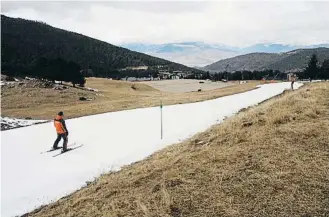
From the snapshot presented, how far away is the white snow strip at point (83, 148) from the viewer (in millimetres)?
12992

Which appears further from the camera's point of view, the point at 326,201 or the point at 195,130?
the point at 195,130

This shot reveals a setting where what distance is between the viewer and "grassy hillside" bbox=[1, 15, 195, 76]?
127188 mm

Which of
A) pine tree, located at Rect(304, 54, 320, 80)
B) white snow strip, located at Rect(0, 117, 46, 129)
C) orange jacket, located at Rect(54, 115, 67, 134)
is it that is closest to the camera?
orange jacket, located at Rect(54, 115, 67, 134)

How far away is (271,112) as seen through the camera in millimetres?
15195

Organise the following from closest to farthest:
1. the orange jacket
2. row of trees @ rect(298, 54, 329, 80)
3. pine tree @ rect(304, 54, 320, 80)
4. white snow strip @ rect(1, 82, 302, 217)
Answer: white snow strip @ rect(1, 82, 302, 217)
the orange jacket
row of trees @ rect(298, 54, 329, 80)
pine tree @ rect(304, 54, 320, 80)

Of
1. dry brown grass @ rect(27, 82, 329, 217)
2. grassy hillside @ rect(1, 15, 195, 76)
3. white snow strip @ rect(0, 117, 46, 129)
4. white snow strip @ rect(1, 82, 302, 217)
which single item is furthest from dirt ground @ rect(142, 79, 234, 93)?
dry brown grass @ rect(27, 82, 329, 217)

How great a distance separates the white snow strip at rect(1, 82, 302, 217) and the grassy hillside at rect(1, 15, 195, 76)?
314 ft

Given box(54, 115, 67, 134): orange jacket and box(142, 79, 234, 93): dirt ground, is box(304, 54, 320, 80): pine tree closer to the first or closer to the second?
Result: box(142, 79, 234, 93): dirt ground

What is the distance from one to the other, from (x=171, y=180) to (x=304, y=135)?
4.35 m

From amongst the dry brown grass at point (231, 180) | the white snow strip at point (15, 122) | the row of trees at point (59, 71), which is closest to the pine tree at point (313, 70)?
the row of trees at point (59, 71)

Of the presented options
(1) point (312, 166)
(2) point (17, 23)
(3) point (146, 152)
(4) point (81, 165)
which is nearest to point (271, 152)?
(1) point (312, 166)

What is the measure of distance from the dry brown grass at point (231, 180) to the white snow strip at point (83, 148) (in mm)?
1583

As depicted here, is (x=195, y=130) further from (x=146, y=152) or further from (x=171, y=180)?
(x=171, y=180)

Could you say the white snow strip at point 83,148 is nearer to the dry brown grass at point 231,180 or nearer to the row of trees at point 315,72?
the dry brown grass at point 231,180
